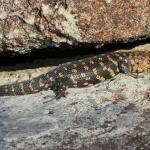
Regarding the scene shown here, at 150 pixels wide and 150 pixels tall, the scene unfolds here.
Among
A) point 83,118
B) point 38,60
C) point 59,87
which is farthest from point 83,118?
point 38,60

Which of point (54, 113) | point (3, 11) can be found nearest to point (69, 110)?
point (54, 113)

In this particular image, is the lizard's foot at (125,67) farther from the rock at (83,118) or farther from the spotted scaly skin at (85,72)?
the rock at (83,118)

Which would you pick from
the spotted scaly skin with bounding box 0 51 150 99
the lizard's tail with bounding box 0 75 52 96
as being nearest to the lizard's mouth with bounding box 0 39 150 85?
the spotted scaly skin with bounding box 0 51 150 99

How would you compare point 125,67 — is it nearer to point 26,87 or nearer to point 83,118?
point 26,87

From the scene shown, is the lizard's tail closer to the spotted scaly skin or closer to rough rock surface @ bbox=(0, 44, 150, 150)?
the spotted scaly skin

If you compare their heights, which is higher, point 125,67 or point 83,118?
point 125,67

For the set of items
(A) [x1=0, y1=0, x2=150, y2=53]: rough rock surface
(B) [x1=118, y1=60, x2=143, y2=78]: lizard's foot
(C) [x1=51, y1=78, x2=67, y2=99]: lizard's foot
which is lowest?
(C) [x1=51, y1=78, x2=67, y2=99]: lizard's foot
